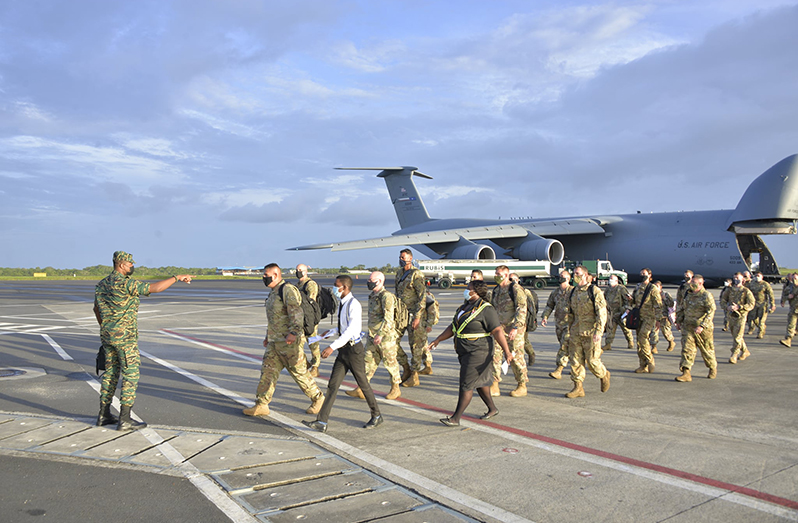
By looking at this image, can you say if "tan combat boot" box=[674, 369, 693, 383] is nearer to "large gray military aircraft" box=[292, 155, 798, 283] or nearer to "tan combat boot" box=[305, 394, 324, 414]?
"tan combat boot" box=[305, 394, 324, 414]

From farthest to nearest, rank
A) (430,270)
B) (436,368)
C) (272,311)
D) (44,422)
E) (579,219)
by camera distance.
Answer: (579,219), (430,270), (436,368), (272,311), (44,422)

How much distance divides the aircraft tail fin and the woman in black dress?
44237 millimetres

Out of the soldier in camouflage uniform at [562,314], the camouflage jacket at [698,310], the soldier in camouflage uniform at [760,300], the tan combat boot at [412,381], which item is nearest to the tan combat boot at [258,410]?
the tan combat boot at [412,381]

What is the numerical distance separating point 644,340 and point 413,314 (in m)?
4.02

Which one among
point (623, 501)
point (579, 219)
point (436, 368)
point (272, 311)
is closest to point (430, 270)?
point (579, 219)

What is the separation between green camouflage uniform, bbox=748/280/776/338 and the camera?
13.7 metres

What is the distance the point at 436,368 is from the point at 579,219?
36.3 metres

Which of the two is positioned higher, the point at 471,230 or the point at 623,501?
the point at 471,230

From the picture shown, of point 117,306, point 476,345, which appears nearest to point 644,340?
point 476,345

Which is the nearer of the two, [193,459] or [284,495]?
[284,495]

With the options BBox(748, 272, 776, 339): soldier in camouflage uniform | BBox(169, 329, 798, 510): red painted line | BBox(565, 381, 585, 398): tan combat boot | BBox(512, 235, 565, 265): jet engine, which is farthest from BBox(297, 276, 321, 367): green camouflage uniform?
BBox(512, 235, 565, 265): jet engine

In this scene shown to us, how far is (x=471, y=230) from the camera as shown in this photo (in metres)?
39.3

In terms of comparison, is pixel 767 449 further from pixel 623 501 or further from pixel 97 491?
pixel 97 491

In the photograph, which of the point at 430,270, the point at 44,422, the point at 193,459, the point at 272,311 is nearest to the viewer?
the point at 193,459
